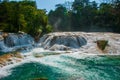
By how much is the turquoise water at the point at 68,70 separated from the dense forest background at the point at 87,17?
37.9 metres

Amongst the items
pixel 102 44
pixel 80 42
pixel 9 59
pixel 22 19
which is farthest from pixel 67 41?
pixel 22 19

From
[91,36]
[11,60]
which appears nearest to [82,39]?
[91,36]

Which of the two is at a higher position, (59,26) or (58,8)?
(58,8)

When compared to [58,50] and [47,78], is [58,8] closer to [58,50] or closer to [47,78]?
[58,50]

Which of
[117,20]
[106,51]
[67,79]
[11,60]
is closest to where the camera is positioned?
[67,79]

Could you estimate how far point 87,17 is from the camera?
68.8 metres

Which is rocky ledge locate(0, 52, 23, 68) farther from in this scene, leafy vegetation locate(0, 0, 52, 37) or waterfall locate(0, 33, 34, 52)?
leafy vegetation locate(0, 0, 52, 37)

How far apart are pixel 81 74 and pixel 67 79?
177 cm

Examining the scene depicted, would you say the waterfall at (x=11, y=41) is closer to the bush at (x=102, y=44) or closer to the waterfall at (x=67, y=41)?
the waterfall at (x=67, y=41)

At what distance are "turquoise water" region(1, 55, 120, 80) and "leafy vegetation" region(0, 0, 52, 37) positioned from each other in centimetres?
2039

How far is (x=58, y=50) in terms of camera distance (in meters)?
28.7

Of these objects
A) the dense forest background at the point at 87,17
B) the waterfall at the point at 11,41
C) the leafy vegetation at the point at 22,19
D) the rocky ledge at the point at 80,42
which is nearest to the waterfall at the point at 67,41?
the rocky ledge at the point at 80,42

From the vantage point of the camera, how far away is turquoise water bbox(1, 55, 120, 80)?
1543 cm

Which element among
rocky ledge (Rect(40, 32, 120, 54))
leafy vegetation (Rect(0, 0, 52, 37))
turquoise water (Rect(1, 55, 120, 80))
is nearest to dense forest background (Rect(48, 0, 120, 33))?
leafy vegetation (Rect(0, 0, 52, 37))
